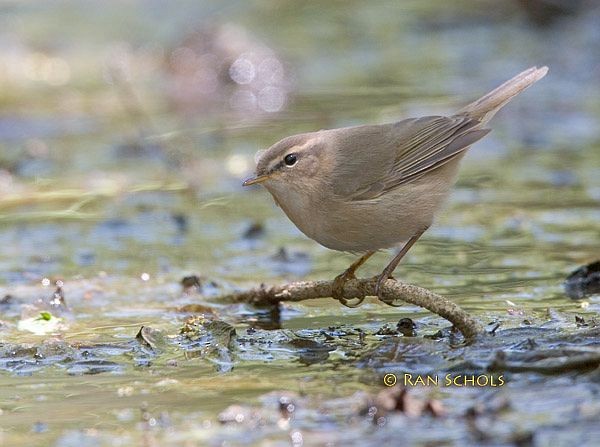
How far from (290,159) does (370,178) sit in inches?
17.6

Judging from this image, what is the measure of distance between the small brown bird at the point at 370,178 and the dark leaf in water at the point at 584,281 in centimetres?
85

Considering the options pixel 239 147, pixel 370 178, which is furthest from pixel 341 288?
pixel 239 147

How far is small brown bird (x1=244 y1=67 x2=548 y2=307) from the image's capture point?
5.95 metres

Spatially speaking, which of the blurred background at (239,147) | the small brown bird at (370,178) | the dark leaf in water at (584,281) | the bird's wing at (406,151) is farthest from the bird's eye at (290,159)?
the dark leaf in water at (584,281)

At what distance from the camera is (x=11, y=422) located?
15.0 ft

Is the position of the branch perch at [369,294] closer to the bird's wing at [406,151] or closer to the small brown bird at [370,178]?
the small brown bird at [370,178]

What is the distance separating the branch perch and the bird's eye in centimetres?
67

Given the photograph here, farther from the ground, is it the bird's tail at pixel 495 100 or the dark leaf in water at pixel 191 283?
the bird's tail at pixel 495 100

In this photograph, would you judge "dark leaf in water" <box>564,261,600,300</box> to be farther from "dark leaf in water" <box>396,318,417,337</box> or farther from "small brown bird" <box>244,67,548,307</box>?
"dark leaf in water" <box>396,318,417,337</box>

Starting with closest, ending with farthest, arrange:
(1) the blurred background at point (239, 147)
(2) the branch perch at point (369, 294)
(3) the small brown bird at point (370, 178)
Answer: (2) the branch perch at point (369, 294) → (3) the small brown bird at point (370, 178) → (1) the blurred background at point (239, 147)

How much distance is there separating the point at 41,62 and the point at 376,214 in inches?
379

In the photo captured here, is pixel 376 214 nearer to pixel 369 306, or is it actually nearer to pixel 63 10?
pixel 369 306

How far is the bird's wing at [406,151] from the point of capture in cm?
621

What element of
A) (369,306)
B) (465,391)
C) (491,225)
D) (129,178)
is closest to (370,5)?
(129,178)
